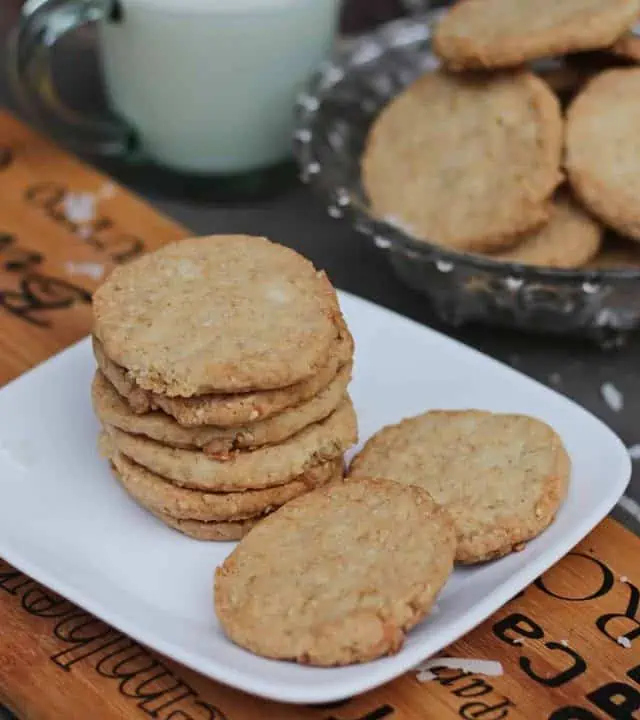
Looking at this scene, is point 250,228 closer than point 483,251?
No

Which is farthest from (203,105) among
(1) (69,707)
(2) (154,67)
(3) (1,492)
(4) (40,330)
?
(1) (69,707)

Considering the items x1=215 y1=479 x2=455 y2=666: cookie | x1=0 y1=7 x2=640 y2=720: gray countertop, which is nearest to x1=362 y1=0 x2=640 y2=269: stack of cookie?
x1=0 y1=7 x2=640 y2=720: gray countertop

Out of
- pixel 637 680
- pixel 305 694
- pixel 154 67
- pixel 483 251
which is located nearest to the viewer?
pixel 305 694

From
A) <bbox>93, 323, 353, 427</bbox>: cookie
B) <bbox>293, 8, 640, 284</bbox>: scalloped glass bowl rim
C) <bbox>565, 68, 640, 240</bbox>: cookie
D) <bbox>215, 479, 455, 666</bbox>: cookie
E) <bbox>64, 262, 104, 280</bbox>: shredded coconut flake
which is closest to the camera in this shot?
<bbox>215, 479, 455, 666</bbox>: cookie

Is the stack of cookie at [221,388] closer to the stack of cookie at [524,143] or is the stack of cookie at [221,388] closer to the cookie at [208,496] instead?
the cookie at [208,496]

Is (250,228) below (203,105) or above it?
below

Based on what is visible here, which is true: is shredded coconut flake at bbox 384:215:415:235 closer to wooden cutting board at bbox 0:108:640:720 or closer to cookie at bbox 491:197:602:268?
cookie at bbox 491:197:602:268

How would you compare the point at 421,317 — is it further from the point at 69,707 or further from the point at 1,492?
the point at 69,707
